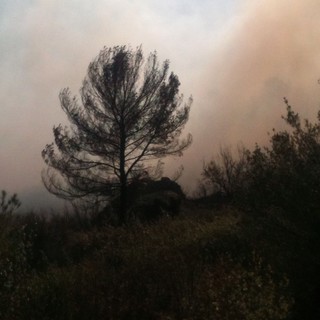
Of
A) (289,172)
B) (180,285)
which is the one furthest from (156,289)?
(289,172)

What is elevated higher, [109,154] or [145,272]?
[109,154]

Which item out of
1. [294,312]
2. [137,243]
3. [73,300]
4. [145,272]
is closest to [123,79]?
[137,243]

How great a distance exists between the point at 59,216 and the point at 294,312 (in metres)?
27.6

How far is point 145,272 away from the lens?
469 inches

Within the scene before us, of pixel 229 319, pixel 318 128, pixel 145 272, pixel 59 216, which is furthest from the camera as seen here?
pixel 59 216

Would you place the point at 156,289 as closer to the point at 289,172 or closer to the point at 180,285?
the point at 180,285

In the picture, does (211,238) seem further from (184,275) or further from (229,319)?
(229,319)

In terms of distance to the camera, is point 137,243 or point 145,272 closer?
point 145,272

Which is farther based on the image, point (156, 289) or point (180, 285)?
point (156, 289)

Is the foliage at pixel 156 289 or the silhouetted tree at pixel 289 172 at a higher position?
the silhouetted tree at pixel 289 172

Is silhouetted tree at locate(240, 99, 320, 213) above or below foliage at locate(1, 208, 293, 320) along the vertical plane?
above

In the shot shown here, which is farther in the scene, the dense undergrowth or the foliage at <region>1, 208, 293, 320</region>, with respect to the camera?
the dense undergrowth

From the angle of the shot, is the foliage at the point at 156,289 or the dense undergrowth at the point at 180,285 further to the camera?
the dense undergrowth at the point at 180,285

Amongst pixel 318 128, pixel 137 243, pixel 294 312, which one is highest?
pixel 318 128
